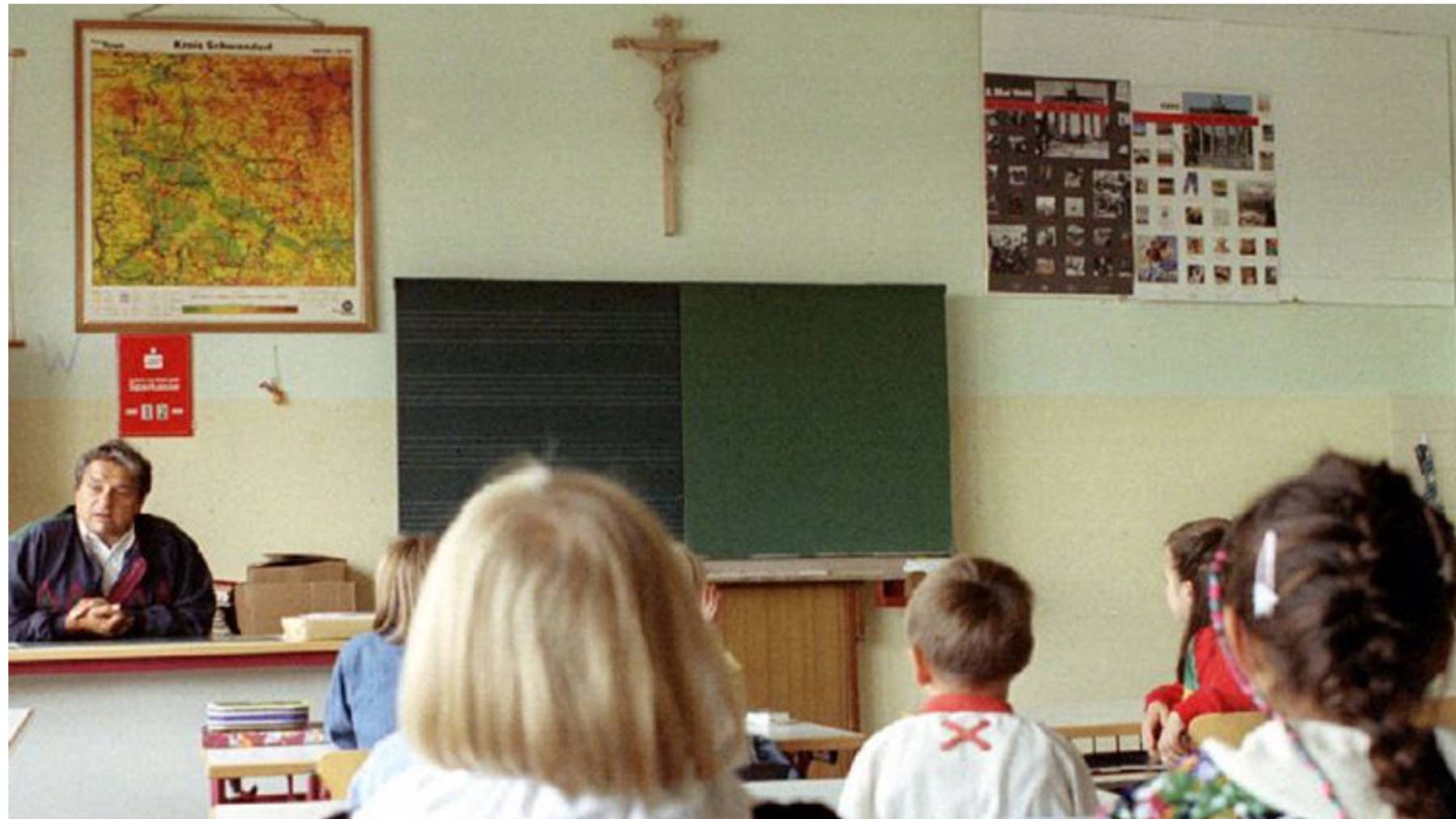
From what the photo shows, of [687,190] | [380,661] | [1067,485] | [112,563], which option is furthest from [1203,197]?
[380,661]

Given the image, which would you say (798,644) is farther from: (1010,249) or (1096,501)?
(1010,249)

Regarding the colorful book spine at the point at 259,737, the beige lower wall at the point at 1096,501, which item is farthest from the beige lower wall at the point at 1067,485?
the colorful book spine at the point at 259,737

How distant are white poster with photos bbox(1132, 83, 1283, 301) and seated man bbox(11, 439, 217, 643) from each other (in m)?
3.87

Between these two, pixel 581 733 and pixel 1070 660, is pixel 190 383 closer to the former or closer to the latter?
pixel 1070 660

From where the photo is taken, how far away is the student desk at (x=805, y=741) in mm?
4703

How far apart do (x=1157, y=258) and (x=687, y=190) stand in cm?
185

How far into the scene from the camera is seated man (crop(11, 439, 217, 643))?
596 cm

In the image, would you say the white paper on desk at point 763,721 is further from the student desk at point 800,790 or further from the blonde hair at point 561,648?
the blonde hair at point 561,648

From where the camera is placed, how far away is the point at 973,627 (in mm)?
2986

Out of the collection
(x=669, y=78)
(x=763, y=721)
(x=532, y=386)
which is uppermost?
(x=669, y=78)

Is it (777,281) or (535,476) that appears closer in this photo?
(535,476)

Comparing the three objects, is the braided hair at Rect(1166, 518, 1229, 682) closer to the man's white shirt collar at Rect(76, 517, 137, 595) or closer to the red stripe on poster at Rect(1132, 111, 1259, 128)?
the man's white shirt collar at Rect(76, 517, 137, 595)

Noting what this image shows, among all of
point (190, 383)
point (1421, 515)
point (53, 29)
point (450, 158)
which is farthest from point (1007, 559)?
point (1421, 515)

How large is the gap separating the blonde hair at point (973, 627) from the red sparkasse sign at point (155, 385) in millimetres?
4728
